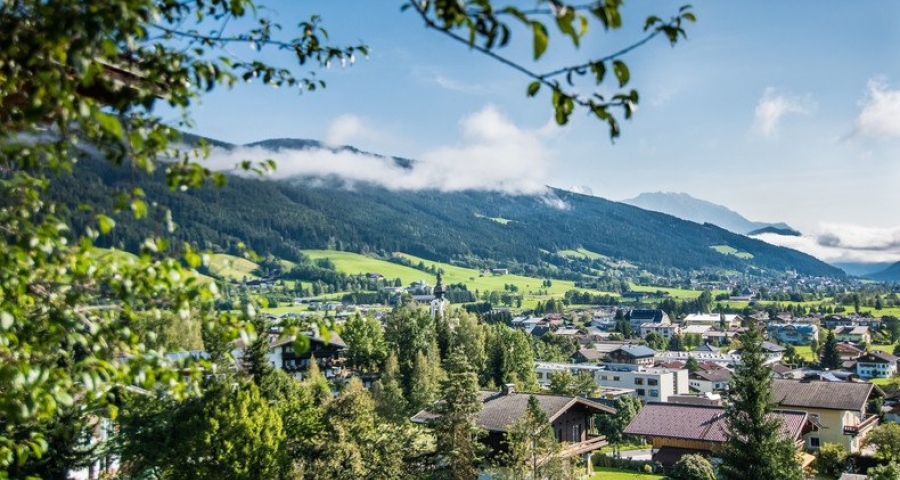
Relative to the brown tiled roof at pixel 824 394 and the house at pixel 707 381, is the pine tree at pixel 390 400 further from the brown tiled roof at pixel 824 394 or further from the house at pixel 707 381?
the house at pixel 707 381

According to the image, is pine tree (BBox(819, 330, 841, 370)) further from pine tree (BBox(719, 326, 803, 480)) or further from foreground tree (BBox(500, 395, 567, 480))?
foreground tree (BBox(500, 395, 567, 480))

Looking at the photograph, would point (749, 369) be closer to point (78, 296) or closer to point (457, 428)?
point (457, 428)

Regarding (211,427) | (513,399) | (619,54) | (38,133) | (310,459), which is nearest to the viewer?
(619,54)

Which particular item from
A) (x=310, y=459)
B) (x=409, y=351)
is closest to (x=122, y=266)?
(x=310, y=459)

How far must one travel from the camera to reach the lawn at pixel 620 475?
1542 inches

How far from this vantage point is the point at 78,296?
163 inches

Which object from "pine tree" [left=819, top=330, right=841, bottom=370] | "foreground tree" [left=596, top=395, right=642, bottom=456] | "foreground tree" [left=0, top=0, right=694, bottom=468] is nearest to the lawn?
"foreground tree" [left=596, top=395, right=642, bottom=456]

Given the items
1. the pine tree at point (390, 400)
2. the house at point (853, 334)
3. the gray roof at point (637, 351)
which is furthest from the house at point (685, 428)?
the house at point (853, 334)

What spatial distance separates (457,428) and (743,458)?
10514 mm

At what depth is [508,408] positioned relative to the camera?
36000 mm

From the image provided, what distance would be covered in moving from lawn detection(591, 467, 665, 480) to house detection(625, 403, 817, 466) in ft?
4.90

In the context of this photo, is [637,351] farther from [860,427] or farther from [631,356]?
[860,427]

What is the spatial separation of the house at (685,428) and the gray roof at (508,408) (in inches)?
203

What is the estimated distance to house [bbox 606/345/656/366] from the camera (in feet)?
316
